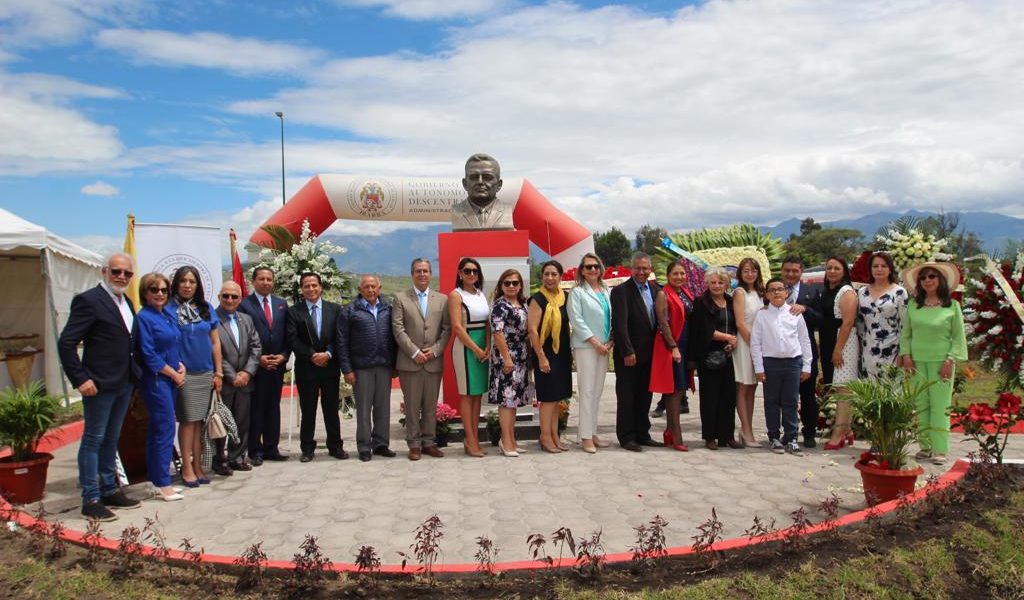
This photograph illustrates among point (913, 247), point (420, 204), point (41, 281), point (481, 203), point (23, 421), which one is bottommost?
point (23, 421)

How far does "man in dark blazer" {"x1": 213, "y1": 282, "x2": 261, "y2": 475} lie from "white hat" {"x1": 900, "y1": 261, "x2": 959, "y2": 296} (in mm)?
5007

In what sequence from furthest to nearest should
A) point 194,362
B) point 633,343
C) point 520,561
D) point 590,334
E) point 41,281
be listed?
point 41,281
point 633,343
point 590,334
point 194,362
point 520,561

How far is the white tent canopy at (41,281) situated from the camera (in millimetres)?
8547

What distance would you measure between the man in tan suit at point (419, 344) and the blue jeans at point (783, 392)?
8.60 ft

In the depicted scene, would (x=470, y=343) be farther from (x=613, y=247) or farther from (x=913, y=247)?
(x=613, y=247)

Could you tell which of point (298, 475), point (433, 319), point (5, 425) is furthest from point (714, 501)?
point (5, 425)

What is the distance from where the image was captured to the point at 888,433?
425cm

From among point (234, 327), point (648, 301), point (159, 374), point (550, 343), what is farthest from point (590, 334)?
point (159, 374)

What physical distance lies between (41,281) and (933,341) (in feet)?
39.9

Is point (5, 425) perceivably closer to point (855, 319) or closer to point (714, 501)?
point (714, 501)

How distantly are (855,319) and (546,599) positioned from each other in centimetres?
398

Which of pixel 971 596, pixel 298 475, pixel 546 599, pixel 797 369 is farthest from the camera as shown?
pixel 797 369

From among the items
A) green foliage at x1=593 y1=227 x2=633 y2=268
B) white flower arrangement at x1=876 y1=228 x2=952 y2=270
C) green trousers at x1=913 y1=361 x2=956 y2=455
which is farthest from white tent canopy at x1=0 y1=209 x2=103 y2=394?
green foliage at x1=593 y1=227 x2=633 y2=268

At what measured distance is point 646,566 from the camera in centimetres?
331
